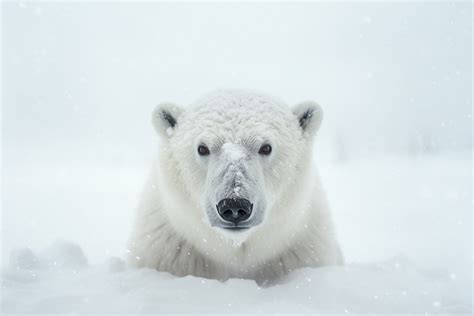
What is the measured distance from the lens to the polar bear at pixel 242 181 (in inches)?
130

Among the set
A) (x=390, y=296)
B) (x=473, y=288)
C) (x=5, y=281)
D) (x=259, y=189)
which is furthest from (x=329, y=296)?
(x=5, y=281)

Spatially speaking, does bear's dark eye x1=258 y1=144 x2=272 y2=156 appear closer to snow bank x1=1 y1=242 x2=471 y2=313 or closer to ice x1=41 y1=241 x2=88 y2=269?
snow bank x1=1 y1=242 x2=471 y2=313

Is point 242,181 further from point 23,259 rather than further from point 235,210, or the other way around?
point 23,259

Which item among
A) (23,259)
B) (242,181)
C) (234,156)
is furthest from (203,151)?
(23,259)

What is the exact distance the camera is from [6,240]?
5477mm

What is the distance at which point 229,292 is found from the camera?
9.87 ft

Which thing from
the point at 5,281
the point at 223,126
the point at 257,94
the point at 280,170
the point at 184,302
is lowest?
the point at 184,302

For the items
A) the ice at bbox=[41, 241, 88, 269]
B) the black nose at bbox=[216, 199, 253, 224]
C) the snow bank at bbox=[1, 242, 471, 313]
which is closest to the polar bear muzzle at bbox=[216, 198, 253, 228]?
the black nose at bbox=[216, 199, 253, 224]

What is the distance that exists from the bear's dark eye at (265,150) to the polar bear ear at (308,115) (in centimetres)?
66

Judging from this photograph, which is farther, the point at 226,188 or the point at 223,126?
the point at 223,126

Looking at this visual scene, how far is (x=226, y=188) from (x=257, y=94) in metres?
1.30

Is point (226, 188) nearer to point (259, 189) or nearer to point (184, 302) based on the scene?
point (259, 189)

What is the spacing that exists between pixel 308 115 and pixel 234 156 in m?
1.15

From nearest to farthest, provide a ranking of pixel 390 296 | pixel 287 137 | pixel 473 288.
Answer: pixel 390 296 < pixel 473 288 < pixel 287 137
